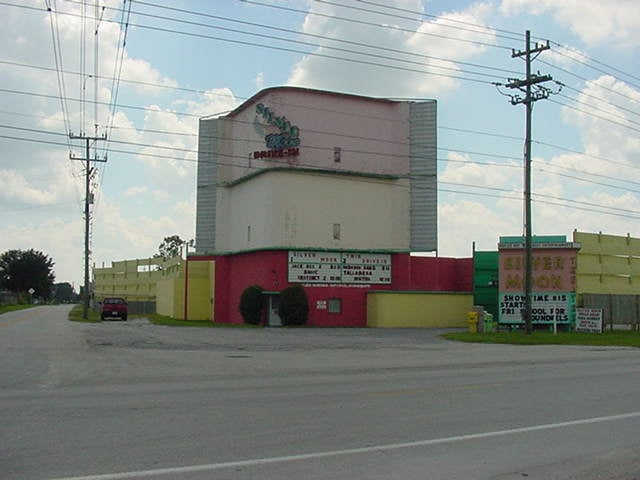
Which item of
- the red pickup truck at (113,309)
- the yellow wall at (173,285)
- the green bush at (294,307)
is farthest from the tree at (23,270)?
the green bush at (294,307)

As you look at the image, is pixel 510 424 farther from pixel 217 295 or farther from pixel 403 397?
pixel 217 295

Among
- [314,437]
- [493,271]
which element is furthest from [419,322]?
[314,437]

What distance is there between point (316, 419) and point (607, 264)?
3758 centimetres

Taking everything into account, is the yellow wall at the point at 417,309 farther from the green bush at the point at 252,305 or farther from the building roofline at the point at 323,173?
the building roofline at the point at 323,173

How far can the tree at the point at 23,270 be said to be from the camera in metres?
117

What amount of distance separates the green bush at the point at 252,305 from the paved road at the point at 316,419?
2504cm

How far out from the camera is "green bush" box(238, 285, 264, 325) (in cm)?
4578

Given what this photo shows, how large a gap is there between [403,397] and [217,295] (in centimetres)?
4102

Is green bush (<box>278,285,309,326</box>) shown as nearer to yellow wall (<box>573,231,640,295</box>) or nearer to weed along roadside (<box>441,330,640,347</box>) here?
weed along roadside (<box>441,330,640,347</box>)

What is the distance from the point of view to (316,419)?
10500 millimetres

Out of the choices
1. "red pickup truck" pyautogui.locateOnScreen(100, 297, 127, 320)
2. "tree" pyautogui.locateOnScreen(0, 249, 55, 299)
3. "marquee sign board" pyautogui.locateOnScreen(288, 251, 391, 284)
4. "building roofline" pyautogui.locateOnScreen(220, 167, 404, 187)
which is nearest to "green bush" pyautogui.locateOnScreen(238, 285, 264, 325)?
"marquee sign board" pyautogui.locateOnScreen(288, 251, 391, 284)

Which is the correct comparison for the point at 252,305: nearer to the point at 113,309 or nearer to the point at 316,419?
the point at 113,309

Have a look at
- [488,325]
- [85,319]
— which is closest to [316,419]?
[488,325]

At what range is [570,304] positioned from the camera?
127ft
